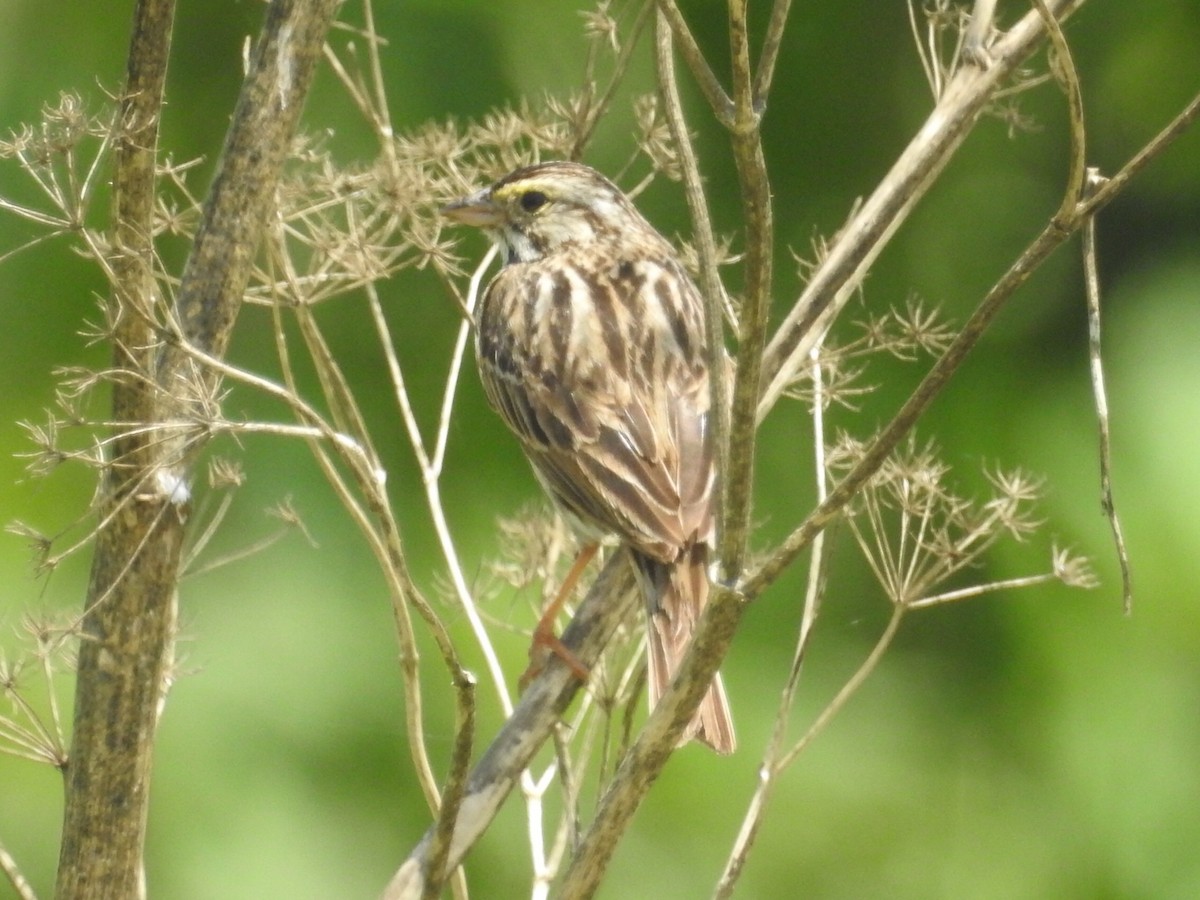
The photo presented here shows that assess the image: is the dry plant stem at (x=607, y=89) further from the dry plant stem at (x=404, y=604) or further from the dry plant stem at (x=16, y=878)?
the dry plant stem at (x=16, y=878)

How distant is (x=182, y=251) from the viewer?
4.76 metres

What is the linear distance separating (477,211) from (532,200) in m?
0.18

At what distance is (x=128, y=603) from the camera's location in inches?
89.7

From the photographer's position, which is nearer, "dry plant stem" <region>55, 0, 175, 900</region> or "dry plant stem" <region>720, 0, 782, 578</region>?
"dry plant stem" <region>720, 0, 782, 578</region>

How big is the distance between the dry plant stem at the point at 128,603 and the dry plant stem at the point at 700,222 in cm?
78

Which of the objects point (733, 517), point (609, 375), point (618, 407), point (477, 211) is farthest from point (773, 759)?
point (477, 211)

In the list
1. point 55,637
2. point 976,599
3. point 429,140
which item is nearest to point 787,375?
point 429,140

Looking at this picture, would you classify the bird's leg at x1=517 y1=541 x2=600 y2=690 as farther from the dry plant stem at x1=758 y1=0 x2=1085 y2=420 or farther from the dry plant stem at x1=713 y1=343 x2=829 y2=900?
the dry plant stem at x1=758 y1=0 x2=1085 y2=420

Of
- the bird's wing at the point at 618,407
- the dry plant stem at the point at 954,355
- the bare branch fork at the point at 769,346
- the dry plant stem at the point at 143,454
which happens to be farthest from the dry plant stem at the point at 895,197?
the dry plant stem at the point at 143,454

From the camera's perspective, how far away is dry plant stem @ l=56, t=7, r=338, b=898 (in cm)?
226

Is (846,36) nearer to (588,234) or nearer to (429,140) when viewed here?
(588,234)

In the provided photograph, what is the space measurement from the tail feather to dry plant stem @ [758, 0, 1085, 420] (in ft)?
1.89

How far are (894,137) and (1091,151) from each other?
0.60 m

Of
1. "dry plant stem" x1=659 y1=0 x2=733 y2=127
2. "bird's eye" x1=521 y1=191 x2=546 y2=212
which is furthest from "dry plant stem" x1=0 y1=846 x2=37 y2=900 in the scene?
"bird's eye" x1=521 y1=191 x2=546 y2=212
